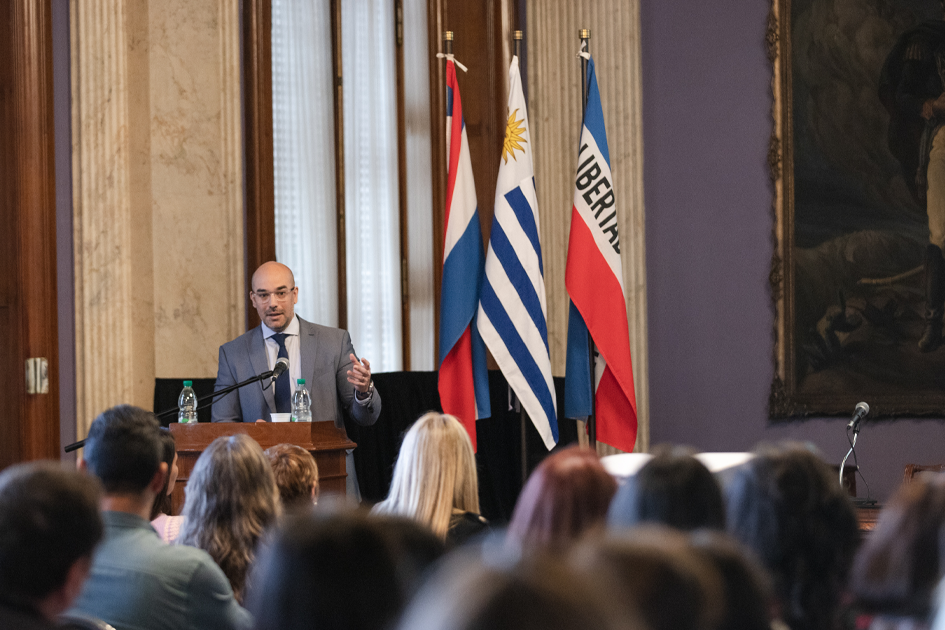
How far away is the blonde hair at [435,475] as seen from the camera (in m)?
2.94

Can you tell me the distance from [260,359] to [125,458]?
9.55 feet

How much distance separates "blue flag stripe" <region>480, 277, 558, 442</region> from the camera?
561 cm

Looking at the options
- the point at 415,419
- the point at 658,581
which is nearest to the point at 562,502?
the point at 658,581

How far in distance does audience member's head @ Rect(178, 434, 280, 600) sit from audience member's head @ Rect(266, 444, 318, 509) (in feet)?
1.33

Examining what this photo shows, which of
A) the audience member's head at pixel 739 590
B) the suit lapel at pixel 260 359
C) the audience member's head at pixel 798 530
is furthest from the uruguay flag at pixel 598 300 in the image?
the audience member's head at pixel 739 590

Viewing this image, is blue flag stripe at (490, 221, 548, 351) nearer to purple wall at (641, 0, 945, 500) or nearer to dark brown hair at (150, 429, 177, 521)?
purple wall at (641, 0, 945, 500)

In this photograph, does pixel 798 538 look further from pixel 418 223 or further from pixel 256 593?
pixel 418 223

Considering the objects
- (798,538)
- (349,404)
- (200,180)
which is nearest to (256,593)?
(798,538)

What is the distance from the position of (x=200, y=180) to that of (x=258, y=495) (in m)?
4.04

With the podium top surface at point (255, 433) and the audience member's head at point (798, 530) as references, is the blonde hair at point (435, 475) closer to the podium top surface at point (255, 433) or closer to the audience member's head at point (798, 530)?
the audience member's head at point (798, 530)

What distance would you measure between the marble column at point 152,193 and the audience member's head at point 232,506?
336 cm

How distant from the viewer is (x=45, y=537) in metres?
1.61

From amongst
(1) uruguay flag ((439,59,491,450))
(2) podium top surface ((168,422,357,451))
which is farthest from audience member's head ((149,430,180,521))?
(1) uruguay flag ((439,59,491,450))

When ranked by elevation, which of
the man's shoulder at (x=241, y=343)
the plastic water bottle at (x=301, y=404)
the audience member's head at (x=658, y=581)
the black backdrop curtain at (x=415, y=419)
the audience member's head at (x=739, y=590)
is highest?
the man's shoulder at (x=241, y=343)
